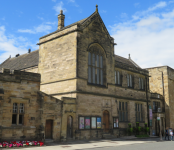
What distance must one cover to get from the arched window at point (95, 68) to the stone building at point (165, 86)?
1751cm

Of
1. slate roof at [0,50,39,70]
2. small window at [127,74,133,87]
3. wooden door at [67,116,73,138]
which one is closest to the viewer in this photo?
wooden door at [67,116,73,138]

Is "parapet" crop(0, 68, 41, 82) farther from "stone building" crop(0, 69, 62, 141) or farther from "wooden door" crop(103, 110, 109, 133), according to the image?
"wooden door" crop(103, 110, 109, 133)

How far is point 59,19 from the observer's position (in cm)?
2994

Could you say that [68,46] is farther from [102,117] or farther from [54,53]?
[102,117]

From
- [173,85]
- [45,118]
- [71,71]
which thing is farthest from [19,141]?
[173,85]

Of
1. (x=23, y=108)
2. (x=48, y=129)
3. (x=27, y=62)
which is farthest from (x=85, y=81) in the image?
(x=27, y=62)

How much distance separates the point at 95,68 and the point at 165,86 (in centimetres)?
1899

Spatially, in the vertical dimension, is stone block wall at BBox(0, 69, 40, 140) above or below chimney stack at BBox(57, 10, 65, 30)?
below

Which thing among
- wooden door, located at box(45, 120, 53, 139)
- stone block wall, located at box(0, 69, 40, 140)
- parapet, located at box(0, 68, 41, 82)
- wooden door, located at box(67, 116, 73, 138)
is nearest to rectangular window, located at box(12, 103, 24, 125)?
stone block wall, located at box(0, 69, 40, 140)

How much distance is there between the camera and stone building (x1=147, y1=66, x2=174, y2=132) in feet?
121

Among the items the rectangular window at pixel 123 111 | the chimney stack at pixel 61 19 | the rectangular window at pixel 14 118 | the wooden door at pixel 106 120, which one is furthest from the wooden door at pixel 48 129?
the chimney stack at pixel 61 19

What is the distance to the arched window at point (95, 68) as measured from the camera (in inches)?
943

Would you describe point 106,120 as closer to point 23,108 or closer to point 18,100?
point 23,108

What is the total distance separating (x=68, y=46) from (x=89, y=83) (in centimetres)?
483
